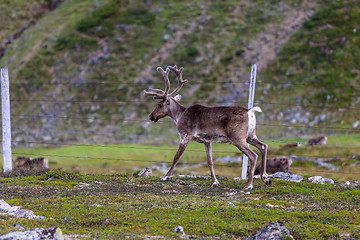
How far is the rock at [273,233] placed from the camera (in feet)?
28.7

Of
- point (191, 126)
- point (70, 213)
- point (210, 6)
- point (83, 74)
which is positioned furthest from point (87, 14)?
point (70, 213)

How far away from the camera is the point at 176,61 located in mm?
56062

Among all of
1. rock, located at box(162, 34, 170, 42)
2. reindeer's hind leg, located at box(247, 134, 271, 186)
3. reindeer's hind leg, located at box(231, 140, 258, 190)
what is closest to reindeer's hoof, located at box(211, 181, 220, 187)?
reindeer's hind leg, located at box(231, 140, 258, 190)

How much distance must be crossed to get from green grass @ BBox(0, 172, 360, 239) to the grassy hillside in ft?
96.7

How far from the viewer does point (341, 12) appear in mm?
58906

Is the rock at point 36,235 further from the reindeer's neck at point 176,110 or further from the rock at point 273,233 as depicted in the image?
the reindeer's neck at point 176,110

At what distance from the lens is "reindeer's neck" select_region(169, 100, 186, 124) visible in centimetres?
1580

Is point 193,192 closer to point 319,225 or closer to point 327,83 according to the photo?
point 319,225

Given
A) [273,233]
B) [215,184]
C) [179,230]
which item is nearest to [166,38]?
[215,184]

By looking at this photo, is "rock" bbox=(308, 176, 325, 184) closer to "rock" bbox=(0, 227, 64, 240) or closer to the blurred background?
"rock" bbox=(0, 227, 64, 240)

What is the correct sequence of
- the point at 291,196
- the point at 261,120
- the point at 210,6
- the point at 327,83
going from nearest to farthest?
the point at 291,196 → the point at 261,120 → the point at 327,83 → the point at 210,6

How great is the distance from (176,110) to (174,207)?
5.23 m

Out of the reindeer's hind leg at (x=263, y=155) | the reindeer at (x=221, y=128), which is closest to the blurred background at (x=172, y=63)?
the reindeer at (x=221, y=128)

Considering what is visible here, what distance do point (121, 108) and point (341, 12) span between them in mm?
31161
